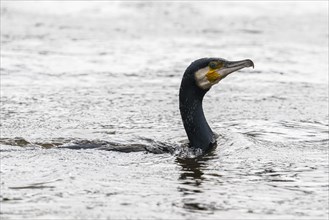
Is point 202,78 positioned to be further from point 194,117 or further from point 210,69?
point 194,117

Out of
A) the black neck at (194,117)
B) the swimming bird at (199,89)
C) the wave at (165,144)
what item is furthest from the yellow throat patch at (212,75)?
the wave at (165,144)

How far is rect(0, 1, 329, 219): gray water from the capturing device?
28.8ft

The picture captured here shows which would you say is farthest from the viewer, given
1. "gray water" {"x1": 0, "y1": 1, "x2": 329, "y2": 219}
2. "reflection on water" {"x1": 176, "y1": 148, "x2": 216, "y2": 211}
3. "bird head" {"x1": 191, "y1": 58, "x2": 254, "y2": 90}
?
"bird head" {"x1": 191, "y1": 58, "x2": 254, "y2": 90}

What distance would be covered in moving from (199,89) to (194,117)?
327 mm

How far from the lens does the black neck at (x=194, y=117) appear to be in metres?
10.8

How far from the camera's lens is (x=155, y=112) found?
1334 cm

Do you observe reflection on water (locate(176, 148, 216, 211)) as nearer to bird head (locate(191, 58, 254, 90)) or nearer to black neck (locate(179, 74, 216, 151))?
black neck (locate(179, 74, 216, 151))

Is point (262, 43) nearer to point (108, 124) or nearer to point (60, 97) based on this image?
point (60, 97)

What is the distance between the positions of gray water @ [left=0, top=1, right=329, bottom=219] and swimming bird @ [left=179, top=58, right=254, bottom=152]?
21 centimetres

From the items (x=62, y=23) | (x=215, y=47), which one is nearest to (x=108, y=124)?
(x=215, y=47)

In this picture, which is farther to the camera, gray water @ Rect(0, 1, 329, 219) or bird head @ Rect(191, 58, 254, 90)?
bird head @ Rect(191, 58, 254, 90)

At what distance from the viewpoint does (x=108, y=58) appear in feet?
57.3

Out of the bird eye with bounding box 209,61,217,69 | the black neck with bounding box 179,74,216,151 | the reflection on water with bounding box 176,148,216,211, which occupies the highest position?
the bird eye with bounding box 209,61,217,69

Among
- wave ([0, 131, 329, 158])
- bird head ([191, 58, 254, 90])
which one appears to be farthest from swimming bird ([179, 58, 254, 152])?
wave ([0, 131, 329, 158])
